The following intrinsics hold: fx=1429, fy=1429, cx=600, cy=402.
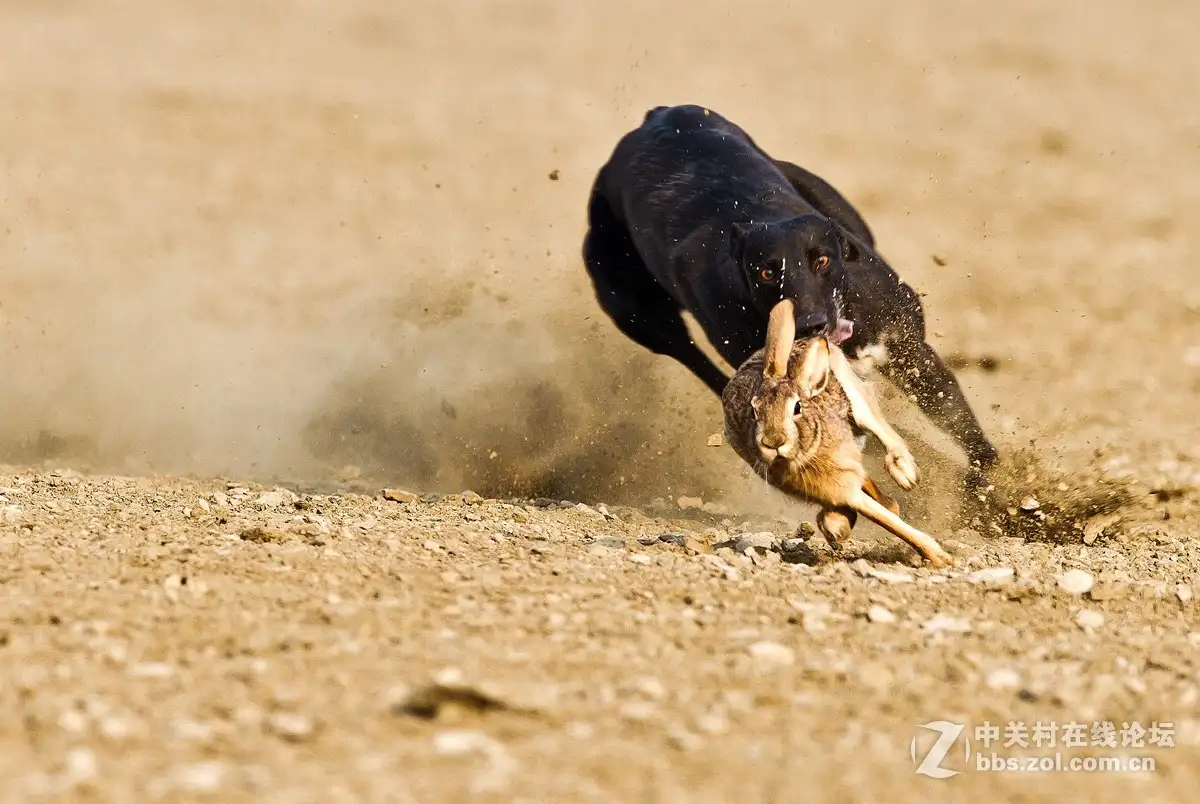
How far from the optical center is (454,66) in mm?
15070

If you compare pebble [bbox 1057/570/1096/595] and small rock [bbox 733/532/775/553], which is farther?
small rock [bbox 733/532/775/553]

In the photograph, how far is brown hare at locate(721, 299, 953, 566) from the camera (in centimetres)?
480

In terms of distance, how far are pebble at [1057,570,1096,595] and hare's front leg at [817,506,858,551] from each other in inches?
28.5

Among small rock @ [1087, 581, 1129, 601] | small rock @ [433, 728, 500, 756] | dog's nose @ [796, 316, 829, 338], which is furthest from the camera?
dog's nose @ [796, 316, 829, 338]

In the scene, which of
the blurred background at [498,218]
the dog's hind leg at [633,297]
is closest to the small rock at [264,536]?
the blurred background at [498,218]

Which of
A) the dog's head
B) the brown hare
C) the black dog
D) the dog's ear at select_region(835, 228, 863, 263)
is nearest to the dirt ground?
the brown hare

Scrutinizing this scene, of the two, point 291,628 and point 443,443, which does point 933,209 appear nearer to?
point 443,443

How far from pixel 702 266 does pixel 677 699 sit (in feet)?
13.1

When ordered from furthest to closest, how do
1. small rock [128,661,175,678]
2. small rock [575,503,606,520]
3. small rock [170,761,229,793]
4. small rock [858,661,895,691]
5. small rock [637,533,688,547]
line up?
1. small rock [575,503,606,520]
2. small rock [637,533,688,547]
3. small rock [858,661,895,691]
4. small rock [128,661,175,678]
5. small rock [170,761,229,793]

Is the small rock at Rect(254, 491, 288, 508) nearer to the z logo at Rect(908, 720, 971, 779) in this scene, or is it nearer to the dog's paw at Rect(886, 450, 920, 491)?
the dog's paw at Rect(886, 450, 920, 491)

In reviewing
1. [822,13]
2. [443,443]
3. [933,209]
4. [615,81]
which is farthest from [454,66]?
[443,443]

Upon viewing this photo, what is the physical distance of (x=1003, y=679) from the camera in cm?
338

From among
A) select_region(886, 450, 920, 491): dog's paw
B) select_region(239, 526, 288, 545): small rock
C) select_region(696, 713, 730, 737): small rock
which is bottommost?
select_region(239, 526, 288, 545): small rock

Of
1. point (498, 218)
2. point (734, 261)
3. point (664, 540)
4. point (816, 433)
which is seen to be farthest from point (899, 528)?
point (498, 218)
